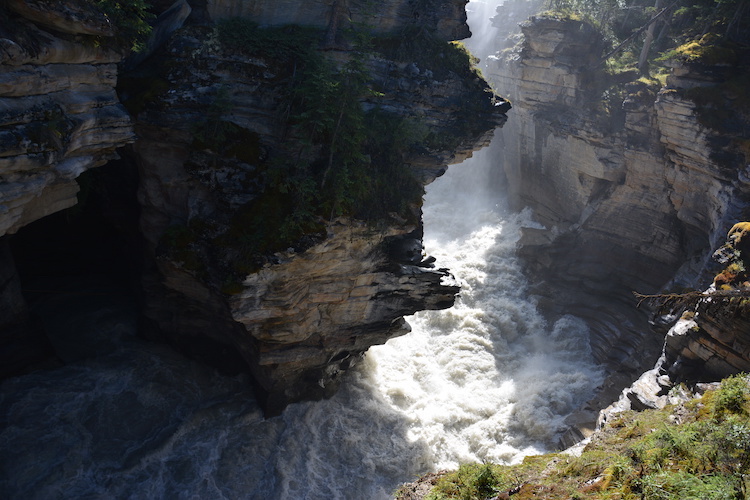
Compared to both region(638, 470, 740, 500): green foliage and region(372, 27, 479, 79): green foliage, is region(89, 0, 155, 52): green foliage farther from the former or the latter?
region(638, 470, 740, 500): green foliage

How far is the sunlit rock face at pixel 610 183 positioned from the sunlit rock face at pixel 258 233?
10.9 meters

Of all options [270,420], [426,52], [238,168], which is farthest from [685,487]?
[426,52]

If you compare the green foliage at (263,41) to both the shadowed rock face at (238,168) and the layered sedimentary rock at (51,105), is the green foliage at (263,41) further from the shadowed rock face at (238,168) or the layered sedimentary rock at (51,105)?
the layered sedimentary rock at (51,105)

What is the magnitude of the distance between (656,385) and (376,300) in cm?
1011

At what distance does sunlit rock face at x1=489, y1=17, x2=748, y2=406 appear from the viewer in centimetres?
2221

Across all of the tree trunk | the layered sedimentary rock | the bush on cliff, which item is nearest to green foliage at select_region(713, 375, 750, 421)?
the bush on cliff

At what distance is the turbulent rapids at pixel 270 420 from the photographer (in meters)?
16.5

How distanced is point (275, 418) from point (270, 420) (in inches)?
8.5

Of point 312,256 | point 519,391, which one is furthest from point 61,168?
point 519,391

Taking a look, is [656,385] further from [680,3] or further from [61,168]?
[680,3]

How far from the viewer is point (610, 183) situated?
90.3 ft

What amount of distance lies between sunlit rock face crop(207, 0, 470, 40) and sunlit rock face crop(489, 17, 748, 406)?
10246 millimetres

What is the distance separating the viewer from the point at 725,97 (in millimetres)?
21609

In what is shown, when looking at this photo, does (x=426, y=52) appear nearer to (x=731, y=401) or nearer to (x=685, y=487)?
(x=731, y=401)
